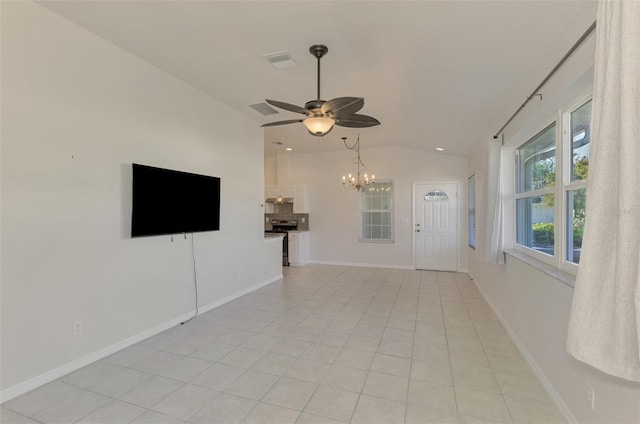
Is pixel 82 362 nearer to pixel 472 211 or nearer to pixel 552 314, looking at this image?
pixel 552 314

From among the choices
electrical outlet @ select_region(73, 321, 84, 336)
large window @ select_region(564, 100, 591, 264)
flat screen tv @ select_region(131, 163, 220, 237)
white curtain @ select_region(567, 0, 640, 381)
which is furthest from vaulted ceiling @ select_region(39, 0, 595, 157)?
electrical outlet @ select_region(73, 321, 84, 336)

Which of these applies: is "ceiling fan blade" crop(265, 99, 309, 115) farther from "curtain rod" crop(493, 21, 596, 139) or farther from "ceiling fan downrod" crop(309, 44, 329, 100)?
"curtain rod" crop(493, 21, 596, 139)

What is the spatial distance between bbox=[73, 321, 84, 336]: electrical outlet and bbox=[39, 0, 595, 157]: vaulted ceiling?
8.54 feet

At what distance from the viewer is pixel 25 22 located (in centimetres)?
232

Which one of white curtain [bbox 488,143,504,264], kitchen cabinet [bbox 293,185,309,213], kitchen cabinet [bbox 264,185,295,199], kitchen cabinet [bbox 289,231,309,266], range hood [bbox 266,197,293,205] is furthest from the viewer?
range hood [bbox 266,197,293,205]

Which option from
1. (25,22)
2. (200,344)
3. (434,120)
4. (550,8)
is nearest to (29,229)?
(25,22)

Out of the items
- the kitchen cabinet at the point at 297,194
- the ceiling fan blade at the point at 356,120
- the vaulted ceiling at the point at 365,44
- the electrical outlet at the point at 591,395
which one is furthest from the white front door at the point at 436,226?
the electrical outlet at the point at 591,395

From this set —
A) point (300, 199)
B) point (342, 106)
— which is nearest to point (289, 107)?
point (342, 106)

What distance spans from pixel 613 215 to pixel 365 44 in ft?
7.24

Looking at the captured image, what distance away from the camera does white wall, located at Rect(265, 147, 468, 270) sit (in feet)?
22.7

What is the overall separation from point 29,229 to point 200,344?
1777 mm

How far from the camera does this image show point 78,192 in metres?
2.66

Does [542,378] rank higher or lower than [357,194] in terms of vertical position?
lower

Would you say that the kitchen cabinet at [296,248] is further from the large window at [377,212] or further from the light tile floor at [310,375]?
the light tile floor at [310,375]
